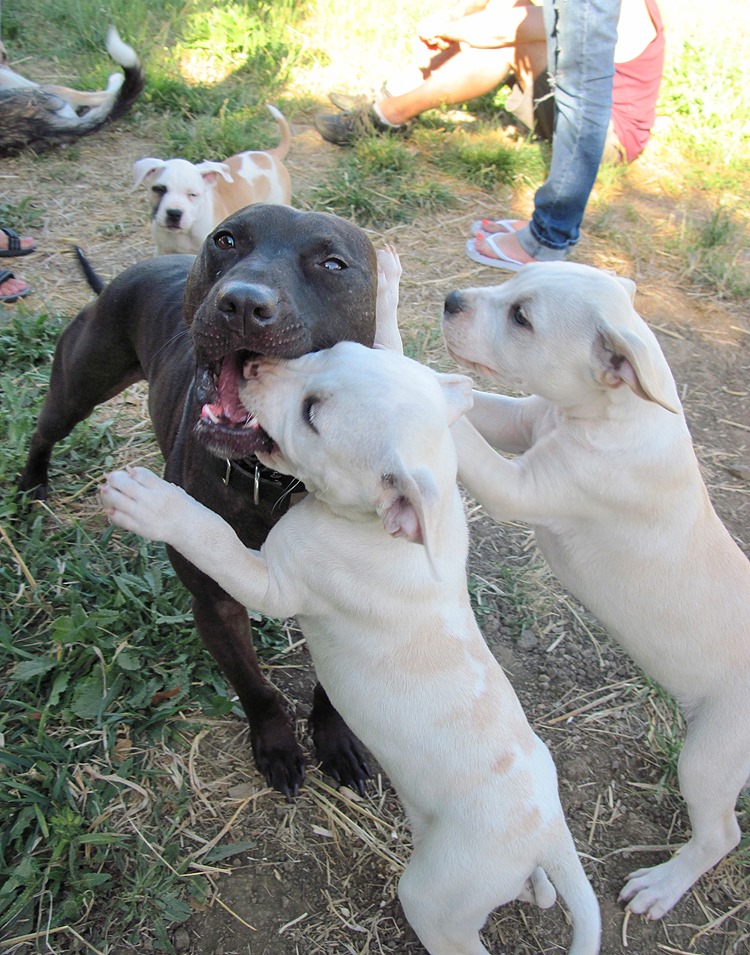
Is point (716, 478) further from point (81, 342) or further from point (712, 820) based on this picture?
point (81, 342)

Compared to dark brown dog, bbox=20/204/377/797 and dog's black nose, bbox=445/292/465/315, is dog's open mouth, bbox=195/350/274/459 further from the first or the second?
dog's black nose, bbox=445/292/465/315

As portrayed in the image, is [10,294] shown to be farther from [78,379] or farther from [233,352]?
[233,352]

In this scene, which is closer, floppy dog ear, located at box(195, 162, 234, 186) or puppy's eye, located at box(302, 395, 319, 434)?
puppy's eye, located at box(302, 395, 319, 434)

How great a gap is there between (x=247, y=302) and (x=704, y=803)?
6.54 feet

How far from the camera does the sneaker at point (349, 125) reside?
662cm

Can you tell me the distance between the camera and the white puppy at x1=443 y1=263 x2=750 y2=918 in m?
2.48

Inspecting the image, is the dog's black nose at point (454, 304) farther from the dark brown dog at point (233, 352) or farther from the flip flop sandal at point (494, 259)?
the flip flop sandal at point (494, 259)

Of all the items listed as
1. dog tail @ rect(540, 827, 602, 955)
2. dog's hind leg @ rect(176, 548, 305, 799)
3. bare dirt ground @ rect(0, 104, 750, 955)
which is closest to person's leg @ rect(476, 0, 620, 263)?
bare dirt ground @ rect(0, 104, 750, 955)

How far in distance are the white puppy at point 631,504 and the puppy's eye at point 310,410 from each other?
2.28 feet

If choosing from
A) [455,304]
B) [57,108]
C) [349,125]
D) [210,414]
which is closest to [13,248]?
[57,108]

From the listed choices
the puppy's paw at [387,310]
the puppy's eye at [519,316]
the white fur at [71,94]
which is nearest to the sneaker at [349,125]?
the white fur at [71,94]

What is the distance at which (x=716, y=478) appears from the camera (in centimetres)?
421

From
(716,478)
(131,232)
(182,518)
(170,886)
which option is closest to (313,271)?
(182,518)

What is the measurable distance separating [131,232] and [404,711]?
14.5ft
